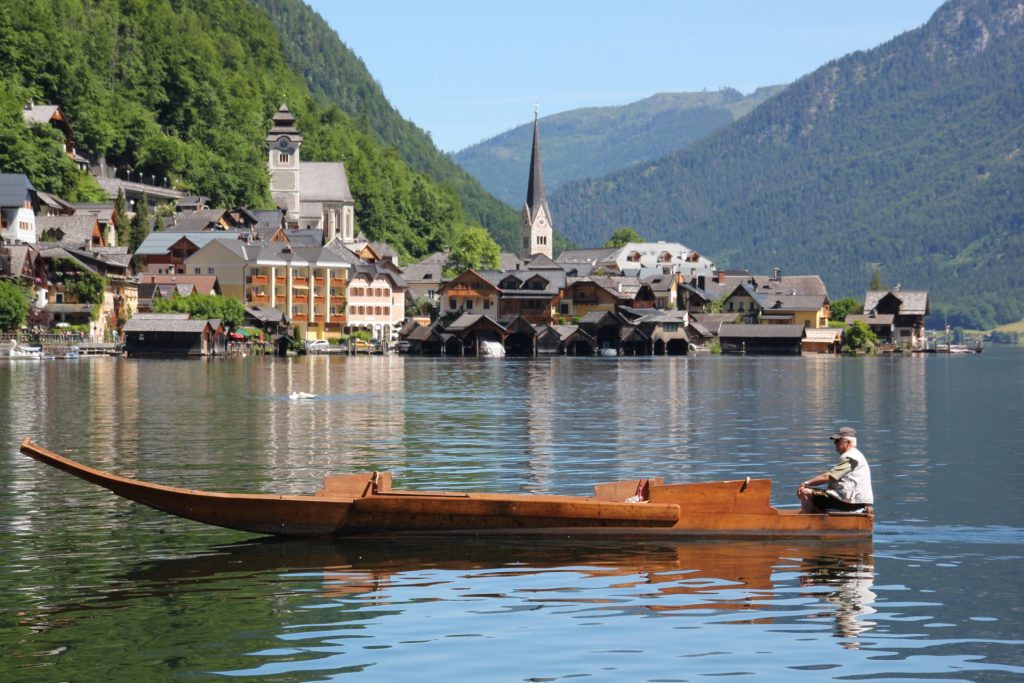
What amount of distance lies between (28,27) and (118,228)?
27187mm

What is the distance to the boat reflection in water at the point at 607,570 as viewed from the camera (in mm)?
20109

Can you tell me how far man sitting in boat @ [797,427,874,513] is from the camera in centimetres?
2431

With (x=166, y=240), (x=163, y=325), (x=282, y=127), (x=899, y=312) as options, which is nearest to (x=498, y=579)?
(x=163, y=325)

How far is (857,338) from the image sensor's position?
170 meters

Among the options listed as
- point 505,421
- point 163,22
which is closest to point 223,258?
point 163,22

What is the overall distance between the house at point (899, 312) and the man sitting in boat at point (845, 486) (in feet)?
524

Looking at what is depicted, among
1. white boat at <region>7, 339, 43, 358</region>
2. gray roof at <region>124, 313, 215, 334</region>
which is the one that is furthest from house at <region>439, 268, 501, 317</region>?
white boat at <region>7, 339, 43, 358</region>

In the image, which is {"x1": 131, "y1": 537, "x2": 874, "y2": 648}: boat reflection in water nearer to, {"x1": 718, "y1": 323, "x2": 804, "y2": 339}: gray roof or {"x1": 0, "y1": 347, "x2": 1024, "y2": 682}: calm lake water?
{"x1": 0, "y1": 347, "x2": 1024, "y2": 682}: calm lake water

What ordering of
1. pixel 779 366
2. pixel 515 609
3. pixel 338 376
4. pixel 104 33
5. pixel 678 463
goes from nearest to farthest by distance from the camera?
pixel 515 609 → pixel 678 463 → pixel 338 376 → pixel 779 366 → pixel 104 33

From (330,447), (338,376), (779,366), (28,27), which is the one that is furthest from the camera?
(28,27)

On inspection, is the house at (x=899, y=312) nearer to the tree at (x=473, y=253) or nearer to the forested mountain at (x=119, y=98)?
the tree at (x=473, y=253)

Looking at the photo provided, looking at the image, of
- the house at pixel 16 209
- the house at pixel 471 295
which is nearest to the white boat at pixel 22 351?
the house at pixel 16 209

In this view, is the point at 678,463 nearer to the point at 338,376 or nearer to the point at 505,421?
the point at 505,421

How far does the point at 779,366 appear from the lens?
11900cm
